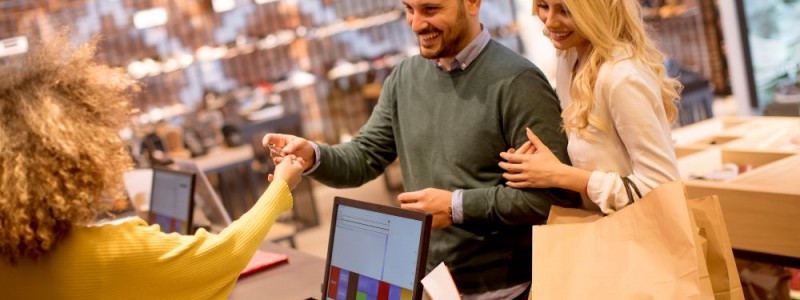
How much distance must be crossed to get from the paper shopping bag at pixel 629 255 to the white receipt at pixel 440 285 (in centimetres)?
20

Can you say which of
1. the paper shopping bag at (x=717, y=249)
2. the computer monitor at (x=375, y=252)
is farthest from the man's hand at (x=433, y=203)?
Result: the paper shopping bag at (x=717, y=249)

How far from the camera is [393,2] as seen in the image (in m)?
10.5

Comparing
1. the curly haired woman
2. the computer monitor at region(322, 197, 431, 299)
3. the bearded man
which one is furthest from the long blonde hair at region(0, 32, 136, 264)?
the bearded man

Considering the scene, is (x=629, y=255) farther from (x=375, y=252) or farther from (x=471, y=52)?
(x=471, y=52)

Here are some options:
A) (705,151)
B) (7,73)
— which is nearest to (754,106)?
(705,151)

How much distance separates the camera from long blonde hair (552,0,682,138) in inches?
75.2

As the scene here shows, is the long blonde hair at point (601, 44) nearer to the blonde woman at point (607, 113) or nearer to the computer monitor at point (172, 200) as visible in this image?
the blonde woman at point (607, 113)

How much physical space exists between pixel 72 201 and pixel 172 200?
164cm

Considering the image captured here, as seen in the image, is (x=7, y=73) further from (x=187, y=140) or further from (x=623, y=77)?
(x=187, y=140)

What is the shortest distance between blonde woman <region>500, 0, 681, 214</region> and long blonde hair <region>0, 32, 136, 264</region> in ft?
2.95

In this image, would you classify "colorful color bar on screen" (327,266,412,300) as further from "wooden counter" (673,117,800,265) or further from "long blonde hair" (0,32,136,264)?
"wooden counter" (673,117,800,265)

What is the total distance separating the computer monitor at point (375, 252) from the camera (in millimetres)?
1805

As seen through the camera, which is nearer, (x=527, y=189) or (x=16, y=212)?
(x=16, y=212)

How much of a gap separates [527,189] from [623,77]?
36cm
